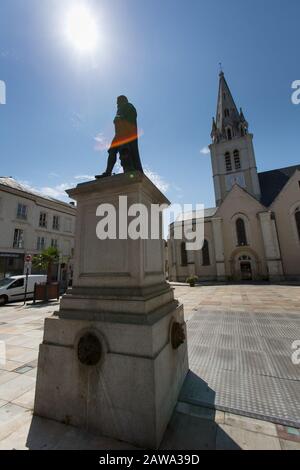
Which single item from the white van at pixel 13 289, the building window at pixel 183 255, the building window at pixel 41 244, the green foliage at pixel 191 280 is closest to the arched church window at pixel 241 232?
the building window at pixel 183 255

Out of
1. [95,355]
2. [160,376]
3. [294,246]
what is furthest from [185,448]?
[294,246]

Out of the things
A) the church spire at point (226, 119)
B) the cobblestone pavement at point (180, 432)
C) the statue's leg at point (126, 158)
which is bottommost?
the cobblestone pavement at point (180, 432)

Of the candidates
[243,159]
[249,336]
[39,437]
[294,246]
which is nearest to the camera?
[39,437]

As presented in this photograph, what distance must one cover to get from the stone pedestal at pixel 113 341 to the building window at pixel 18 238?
20358mm

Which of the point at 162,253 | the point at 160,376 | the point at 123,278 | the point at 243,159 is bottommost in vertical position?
the point at 160,376

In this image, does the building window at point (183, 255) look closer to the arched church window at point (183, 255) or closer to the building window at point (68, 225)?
the arched church window at point (183, 255)

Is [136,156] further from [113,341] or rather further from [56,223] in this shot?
[56,223]

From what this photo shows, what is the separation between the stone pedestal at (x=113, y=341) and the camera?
2.05m

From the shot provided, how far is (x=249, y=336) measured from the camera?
5121mm

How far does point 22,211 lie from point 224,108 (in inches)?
1360

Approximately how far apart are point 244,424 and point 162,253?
2.27m

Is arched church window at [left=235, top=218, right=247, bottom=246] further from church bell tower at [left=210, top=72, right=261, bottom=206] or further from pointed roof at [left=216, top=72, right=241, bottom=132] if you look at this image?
pointed roof at [left=216, top=72, right=241, bottom=132]

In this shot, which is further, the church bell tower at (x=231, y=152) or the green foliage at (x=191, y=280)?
the church bell tower at (x=231, y=152)

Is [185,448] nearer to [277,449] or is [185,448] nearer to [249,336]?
[277,449]
